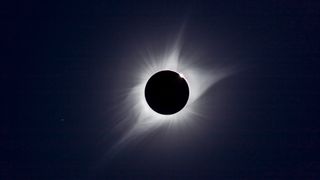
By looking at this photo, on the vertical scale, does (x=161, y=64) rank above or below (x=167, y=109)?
above

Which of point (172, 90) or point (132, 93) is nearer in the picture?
point (172, 90)

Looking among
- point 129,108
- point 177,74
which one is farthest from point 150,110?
point 177,74

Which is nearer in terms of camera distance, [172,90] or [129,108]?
[172,90]

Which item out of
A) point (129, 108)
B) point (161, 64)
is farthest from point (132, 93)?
point (161, 64)

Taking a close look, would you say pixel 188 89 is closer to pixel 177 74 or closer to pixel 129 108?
pixel 177 74

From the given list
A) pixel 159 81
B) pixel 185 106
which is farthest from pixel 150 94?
pixel 185 106

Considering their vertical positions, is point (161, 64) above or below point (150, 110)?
above

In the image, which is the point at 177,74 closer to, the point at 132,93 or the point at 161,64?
the point at 161,64
